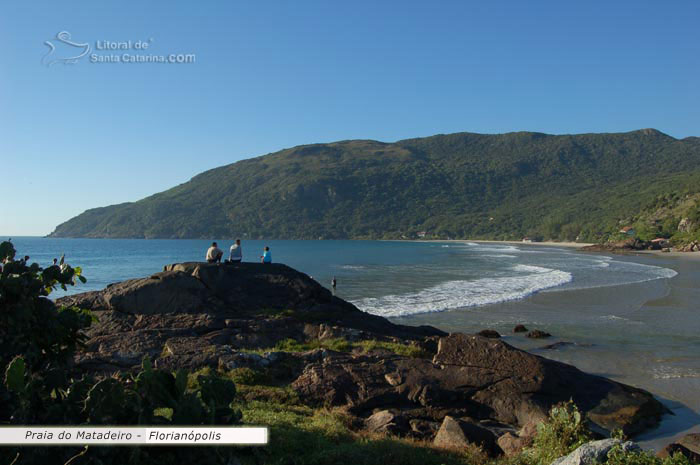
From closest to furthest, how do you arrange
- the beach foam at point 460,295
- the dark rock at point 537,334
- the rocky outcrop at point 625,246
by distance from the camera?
the dark rock at point 537,334, the beach foam at point 460,295, the rocky outcrop at point 625,246

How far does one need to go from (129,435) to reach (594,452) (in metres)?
4.51

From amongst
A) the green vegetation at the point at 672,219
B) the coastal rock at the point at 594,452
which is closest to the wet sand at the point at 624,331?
the coastal rock at the point at 594,452

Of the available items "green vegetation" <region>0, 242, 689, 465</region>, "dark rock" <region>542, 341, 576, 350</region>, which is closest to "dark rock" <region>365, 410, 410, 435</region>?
"green vegetation" <region>0, 242, 689, 465</region>

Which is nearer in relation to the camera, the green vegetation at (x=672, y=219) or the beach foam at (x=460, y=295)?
the beach foam at (x=460, y=295)

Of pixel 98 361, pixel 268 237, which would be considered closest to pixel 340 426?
pixel 98 361

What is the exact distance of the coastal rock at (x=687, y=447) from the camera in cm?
732

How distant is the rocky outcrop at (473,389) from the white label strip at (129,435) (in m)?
5.68

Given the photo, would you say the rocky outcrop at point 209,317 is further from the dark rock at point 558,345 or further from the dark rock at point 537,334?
the dark rock at point 537,334

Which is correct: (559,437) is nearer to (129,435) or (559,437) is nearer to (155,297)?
(129,435)

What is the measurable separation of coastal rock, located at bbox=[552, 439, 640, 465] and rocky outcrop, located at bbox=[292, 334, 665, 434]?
402 cm

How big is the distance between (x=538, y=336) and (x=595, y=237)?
12389cm

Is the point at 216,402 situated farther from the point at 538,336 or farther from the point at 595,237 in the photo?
the point at 595,237

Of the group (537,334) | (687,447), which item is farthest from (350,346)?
(537,334)

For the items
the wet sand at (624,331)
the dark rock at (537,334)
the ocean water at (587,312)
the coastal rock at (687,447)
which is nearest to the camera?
the coastal rock at (687,447)
